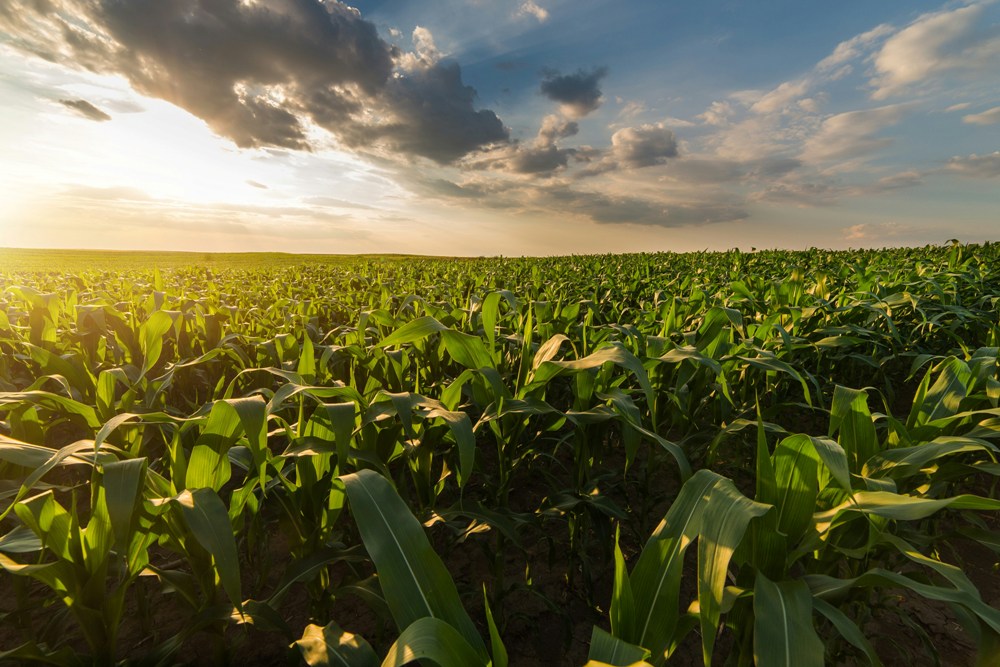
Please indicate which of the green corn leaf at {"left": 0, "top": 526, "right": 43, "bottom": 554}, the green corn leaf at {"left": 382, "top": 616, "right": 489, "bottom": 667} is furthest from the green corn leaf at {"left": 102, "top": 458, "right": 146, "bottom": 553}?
the green corn leaf at {"left": 382, "top": 616, "right": 489, "bottom": 667}

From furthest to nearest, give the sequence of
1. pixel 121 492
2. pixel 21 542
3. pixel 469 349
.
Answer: pixel 469 349
pixel 21 542
pixel 121 492

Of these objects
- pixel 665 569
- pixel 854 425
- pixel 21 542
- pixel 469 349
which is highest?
pixel 469 349

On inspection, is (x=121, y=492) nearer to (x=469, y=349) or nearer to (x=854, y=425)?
(x=469, y=349)

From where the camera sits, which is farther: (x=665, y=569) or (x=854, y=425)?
(x=854, y=425)

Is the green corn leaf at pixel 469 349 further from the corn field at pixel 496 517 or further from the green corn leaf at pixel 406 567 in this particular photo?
the green corn leaf at pixel 406 567

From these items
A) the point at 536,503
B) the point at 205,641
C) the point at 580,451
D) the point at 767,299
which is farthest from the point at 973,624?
the point at 767,299

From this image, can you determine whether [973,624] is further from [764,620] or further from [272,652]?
[272,652]

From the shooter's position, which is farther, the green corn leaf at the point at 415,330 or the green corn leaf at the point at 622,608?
the green corn leaf at the point at 415,330

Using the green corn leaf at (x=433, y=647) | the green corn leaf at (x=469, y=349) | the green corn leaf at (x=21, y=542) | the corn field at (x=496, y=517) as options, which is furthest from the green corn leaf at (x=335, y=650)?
the green corn leaf at (x=469, y=349)

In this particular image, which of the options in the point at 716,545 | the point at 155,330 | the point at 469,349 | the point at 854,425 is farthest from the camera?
the point at 155,330

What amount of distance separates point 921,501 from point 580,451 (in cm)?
117

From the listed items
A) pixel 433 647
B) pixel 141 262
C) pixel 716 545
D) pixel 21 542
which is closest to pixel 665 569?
pixel 716 545

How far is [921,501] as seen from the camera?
95 cm

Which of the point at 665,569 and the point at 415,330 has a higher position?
the point at 415,330
